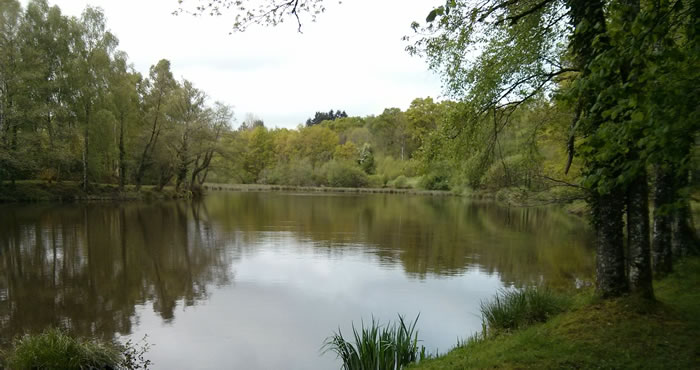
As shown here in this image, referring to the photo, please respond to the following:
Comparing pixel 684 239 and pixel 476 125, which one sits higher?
pixel 476 125

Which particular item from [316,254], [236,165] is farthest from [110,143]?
[316,254]

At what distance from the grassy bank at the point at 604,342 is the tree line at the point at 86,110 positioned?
106 feet

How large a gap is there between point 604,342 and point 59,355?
626 centimetres

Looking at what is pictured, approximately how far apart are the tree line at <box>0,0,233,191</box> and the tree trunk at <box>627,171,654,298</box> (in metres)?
33.1

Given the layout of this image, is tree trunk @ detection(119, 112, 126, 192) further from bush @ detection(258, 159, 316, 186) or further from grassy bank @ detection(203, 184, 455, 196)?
bush @ detection(258, 159, 316, 186)

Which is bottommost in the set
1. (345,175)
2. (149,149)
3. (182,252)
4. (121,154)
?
(182,252)

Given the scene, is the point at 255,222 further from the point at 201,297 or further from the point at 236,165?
the point at 236,165

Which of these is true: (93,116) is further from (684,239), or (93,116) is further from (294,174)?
(294,174)

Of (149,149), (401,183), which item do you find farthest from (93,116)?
(401,183)

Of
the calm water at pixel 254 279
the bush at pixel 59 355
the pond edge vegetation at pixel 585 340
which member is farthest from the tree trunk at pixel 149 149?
the pond edge vegetation at pixel 585 340

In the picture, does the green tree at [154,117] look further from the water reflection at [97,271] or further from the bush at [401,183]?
the bush at [401,183]

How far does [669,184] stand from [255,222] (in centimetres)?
2004

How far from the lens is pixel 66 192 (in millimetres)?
35469

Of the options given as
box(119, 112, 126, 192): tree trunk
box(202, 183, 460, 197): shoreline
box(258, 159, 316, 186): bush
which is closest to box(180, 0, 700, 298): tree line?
box(119, 112, 126, 192): tree trunk
